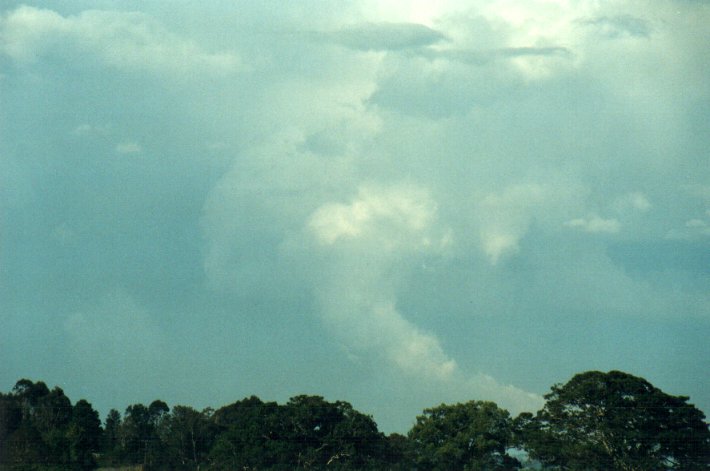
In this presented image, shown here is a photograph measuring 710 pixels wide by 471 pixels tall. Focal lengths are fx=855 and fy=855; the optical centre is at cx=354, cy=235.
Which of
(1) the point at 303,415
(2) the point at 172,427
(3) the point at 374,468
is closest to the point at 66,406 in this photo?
(2) the point at 172,427

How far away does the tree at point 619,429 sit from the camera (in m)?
60.5

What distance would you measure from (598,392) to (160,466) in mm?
38318

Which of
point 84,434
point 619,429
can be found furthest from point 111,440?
point 619,429

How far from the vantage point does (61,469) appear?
233 ft

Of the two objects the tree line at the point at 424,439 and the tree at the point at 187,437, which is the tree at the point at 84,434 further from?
the tree at the point at 187,437

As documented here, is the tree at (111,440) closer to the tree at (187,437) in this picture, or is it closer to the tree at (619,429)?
the tree at (187,437)

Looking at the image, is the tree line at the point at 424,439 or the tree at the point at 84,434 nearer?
the tree line at the point at 424,439

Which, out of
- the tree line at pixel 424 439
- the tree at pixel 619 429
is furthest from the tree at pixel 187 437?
the tree at pixel 619 429

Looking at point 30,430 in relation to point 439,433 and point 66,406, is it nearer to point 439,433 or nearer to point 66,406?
point 66,406

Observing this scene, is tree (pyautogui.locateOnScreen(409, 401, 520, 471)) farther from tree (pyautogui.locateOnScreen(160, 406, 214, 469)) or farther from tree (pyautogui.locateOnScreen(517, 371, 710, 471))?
tree (pyautogui.locateOnScreen(160, 406, 214, 469))

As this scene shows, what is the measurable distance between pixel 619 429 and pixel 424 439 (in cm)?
1487

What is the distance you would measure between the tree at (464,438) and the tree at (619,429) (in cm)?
256

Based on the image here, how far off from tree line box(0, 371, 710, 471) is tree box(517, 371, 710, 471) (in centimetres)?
7

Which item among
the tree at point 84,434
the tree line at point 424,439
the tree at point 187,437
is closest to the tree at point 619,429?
the tree line at point 424,439
